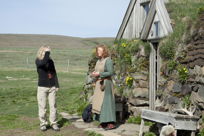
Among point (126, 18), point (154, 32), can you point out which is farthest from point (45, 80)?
point (126, 18)

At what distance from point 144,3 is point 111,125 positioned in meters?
5.98

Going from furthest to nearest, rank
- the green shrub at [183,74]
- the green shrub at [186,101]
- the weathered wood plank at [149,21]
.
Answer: the weathered wood plank at [149,21] → the green shrub at [183,74] → the green shrub at [186,101]

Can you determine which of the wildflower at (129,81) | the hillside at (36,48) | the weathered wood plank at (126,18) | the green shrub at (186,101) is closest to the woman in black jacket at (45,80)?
the wildflower at (129,81)

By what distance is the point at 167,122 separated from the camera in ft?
23.9

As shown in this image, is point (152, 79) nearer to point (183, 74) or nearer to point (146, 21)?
point (146, 21)

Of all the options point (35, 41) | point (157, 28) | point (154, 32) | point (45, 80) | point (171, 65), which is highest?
point (35, 41)

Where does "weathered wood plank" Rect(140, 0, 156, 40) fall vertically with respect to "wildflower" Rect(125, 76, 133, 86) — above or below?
above

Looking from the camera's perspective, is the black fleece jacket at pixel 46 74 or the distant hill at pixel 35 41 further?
the distant hill at pixel 35 41

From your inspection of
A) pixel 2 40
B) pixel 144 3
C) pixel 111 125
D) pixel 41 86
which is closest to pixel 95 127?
pixel 111 125

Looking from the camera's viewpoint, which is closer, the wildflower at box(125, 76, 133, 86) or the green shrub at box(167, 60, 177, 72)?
the green shrub at box(167, 60, 177, 72)

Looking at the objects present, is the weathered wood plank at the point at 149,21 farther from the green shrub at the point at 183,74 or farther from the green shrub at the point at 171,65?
the green shrub at the point at 183,74

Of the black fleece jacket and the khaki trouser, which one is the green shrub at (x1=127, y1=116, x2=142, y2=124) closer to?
the khaki trouser

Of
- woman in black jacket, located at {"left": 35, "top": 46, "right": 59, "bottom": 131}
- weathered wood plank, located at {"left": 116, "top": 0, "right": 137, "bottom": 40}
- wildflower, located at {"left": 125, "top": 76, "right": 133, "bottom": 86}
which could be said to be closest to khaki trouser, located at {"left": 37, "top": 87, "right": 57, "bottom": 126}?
woman in black jacket, located at {"left": 35, "top": 46, "right": 59, "bottom": 131}

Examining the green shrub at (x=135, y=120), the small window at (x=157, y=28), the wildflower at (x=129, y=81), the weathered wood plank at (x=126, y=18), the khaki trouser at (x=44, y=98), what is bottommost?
the green shrub at (x=135, y=120)
